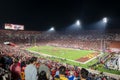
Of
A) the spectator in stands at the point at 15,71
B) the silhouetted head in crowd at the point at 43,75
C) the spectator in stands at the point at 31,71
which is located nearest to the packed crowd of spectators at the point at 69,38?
the spectator in stands at the point at 15,71

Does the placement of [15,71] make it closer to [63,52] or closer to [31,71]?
[31,71]

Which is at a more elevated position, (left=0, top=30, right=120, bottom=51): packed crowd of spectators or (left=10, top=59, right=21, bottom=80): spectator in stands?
(left=0, top=30, right=120, bottom=51): packed crowd of spectators

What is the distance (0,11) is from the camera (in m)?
8.80

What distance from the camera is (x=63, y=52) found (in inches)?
351

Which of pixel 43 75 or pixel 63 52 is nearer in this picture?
pixel 43 75

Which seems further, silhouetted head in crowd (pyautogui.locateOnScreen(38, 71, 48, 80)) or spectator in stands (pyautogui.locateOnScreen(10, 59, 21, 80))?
spectator in stands (pyautogui.locateOnScreen(10, 59, 21, 80))

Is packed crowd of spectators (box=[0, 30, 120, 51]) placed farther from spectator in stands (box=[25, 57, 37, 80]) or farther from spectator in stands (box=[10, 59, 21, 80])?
spectator in stands (box=[25, 57, 37, 80])

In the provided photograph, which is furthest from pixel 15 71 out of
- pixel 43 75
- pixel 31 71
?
pixel 43 75

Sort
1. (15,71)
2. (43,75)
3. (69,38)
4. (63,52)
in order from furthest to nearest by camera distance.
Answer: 1. (69,38)
2. (63,52)
3. (15,71)
4. (43,75)

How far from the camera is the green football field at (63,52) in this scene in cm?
852

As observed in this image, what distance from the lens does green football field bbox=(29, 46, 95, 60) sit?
852cm

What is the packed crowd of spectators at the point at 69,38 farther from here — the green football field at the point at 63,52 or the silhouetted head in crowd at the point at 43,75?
the silhouetted head in crowd at the point at 43,75

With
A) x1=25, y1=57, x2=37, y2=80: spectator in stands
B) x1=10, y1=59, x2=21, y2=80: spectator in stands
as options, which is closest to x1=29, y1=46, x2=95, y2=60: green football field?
x1=10, y1=59, x2=21, y2=80: spectator in stands

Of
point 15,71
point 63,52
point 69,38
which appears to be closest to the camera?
point 15,71
